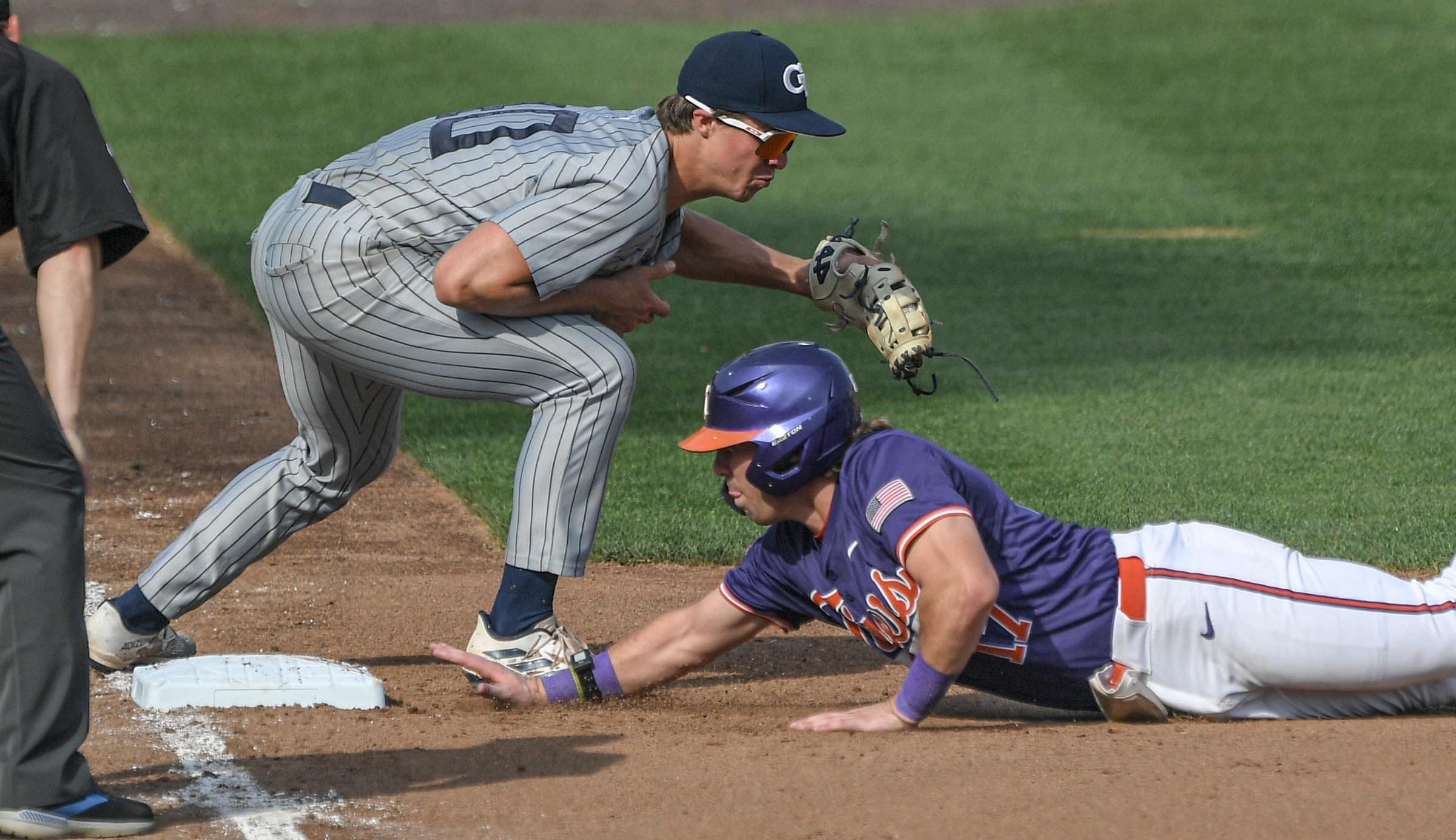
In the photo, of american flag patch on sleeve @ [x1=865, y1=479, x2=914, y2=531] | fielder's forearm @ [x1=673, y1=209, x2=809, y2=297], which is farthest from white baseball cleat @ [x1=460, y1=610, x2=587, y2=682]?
fielder's forearm @ [x1=673, y1=209, x2=809, y2=297]

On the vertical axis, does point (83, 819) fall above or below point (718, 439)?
below

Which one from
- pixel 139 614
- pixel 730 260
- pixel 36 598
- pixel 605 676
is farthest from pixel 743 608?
A: pixel 36 598

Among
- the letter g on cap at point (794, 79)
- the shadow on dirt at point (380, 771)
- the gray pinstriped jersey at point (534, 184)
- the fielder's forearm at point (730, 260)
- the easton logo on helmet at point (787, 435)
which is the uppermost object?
the letter g on cap at point (794, 79)

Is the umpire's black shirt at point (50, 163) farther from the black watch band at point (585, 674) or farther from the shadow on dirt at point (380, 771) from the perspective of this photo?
the black watch band at point (585, 674)

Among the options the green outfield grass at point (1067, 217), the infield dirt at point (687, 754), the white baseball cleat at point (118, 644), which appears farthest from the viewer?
the green outfield grass at point (1067, 217)

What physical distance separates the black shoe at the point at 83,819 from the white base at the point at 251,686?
99 cm

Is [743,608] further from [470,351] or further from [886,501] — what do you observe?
[470,351]

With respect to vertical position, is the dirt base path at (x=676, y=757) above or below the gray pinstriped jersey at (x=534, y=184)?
below

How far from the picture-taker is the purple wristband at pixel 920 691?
377 cm

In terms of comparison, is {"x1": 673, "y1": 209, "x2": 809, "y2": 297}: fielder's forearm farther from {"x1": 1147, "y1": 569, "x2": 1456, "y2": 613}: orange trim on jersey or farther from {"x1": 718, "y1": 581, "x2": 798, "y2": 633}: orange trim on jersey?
{"x1": 1147, "y1": 569, "x2": 1456, "y2": 613}: orange trim on jersey

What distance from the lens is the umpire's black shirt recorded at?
3.06 metres

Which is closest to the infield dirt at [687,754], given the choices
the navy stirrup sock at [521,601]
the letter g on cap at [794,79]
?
the navy stirrup sock at [521,601]

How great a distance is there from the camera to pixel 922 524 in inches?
144

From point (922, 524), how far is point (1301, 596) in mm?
931
